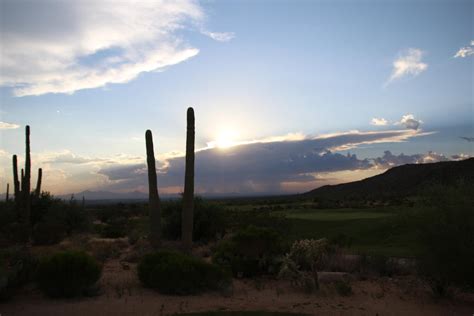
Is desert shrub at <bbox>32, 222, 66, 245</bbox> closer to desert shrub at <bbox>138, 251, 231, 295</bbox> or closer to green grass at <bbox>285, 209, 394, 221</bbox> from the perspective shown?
desert shrub at <bbox>138, 251, 231, 295</bbox>

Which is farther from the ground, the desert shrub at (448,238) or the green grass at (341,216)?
the desert shrub at (448,238)

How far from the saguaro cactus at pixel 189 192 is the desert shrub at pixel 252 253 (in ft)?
5.96

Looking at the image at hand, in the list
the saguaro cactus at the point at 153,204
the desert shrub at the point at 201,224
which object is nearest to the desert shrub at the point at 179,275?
the saguaro cactus at the point at 153,204

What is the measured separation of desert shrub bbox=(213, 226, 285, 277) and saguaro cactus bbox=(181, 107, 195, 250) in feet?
5.96

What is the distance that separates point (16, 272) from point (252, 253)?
6989mm

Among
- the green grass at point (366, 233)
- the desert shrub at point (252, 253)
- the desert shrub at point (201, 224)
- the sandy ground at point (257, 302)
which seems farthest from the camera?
the desert shrub at point (201, 224)

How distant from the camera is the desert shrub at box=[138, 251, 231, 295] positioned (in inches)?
454

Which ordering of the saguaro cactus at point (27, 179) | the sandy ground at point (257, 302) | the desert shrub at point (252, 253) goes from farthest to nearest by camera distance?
the saguaro cactus at point (27, 179)
the desert shrub at point (252, 253)
the sandy ground at point (257, 302)

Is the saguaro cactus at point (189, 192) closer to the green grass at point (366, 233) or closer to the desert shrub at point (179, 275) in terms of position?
the desert shrub at point (179, 275)

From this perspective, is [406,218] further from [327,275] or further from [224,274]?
[224,274]

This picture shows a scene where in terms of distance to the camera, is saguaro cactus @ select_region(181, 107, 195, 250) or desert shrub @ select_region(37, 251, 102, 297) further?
saguaro cactus @ select_region(181, 107, 195, 250)

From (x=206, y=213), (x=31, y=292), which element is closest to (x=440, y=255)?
(x=31, y=292)

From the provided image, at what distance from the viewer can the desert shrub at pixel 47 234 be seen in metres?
23.8

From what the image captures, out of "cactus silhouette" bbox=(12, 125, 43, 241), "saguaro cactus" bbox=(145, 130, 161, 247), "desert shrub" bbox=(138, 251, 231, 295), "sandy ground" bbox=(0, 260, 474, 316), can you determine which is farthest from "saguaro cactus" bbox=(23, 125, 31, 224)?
"desert shrub" bbox=(138, 251, 231, 295)
